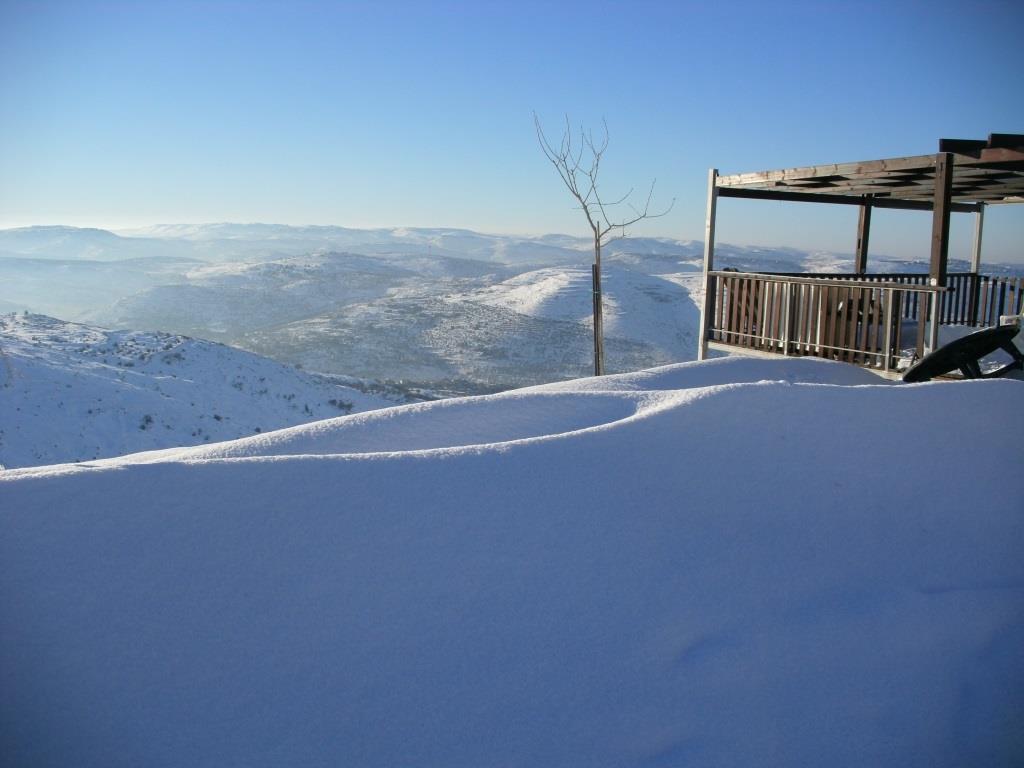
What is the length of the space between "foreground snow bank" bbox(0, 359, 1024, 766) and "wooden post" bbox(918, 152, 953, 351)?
5.25 meters

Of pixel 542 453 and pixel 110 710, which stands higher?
pixel 542 453

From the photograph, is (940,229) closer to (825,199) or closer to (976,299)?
(825,199)

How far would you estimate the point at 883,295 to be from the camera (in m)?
8.95

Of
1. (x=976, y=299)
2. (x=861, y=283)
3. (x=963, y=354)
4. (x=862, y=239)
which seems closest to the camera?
(x=963, y=354)

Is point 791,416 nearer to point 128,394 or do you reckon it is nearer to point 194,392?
point 128,394

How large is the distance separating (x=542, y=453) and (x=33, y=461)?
421 inches

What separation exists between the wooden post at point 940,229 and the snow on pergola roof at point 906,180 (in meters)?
0.07

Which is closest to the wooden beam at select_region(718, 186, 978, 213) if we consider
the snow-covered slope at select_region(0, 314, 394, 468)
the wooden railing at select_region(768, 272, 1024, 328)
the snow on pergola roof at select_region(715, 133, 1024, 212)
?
the snow on pergola roof at select_region(715, 133, 1024, 212)

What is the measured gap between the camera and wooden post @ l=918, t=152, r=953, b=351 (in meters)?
8.55

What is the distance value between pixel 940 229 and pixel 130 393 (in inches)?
572

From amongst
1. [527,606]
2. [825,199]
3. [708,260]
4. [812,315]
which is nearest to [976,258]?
[825,199]

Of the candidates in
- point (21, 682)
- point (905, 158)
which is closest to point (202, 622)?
point (21, 682)

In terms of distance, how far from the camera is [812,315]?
32.4 ft

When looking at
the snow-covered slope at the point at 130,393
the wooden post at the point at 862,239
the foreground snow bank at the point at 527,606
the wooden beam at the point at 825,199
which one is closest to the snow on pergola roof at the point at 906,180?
the wooden beam at the point at 825,199
